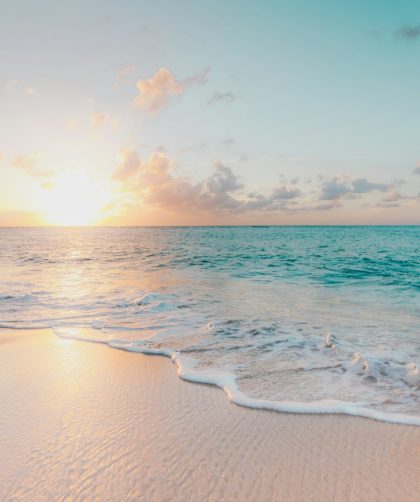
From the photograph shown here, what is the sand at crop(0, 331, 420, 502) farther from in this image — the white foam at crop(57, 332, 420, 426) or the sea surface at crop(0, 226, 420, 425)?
the sea surface at crop(0, 226, 420, 425)

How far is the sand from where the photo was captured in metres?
2.62

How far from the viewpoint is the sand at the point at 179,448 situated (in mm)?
2619

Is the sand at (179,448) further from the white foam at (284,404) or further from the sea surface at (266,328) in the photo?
the sea surface at (266,328)

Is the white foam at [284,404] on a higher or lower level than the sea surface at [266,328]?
higher

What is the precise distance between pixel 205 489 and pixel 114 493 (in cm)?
71

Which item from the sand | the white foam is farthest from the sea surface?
the sand

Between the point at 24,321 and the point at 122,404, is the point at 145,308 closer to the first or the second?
the point at 24,321

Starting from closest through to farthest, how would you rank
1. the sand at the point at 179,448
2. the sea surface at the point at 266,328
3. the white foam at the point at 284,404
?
the sand at the point at 179,448
the white foam at the point at 284,404
the sea surface at the point at 266,328

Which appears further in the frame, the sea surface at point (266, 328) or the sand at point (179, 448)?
the sea surface at point (266, 328)

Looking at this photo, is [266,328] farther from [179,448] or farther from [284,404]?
[179,448]

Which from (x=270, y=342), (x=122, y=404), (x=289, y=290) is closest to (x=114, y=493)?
(x=122, y=404)

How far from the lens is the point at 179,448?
312 cm


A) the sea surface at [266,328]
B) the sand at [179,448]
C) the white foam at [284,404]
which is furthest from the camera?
the sea surface at [266,328]

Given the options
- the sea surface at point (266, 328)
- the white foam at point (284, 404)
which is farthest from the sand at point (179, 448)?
the sea surface at point (266, 328)
